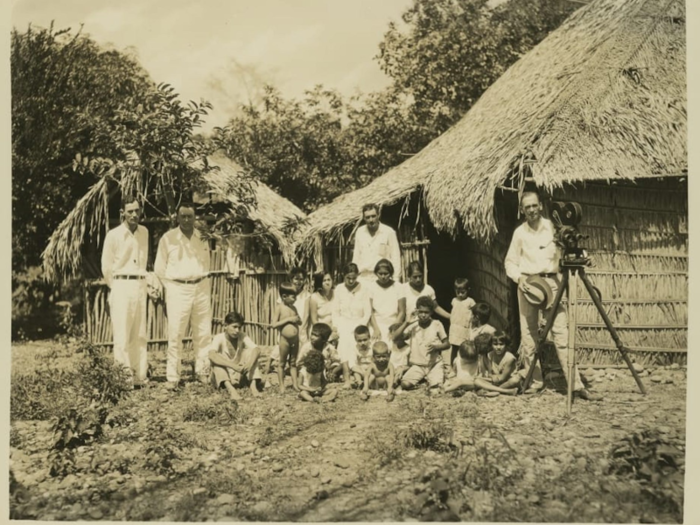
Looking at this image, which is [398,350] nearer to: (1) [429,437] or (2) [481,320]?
(2) [481,320]

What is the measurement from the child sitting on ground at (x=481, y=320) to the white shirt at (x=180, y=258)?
2.41 metres

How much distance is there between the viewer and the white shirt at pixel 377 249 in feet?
22.4

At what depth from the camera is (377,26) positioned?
634 centimetres

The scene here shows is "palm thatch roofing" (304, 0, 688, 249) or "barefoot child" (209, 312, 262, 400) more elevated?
"palm thatch roofing" (304, 0, 688, 249)

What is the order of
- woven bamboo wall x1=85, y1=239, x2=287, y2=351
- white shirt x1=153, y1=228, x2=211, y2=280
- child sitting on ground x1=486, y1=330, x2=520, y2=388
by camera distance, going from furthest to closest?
woven bamboo wall x1=85, y1=239, x2=287, y2=351 → white shirt x1=153, y1=228, x2=211, y2=280 → child sitting on ground x1=486, y1=330, x2=520, y2=388

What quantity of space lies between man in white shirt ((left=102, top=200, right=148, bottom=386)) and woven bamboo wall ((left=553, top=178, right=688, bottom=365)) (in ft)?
12.3

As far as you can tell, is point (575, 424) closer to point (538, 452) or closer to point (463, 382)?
point (538, 452)

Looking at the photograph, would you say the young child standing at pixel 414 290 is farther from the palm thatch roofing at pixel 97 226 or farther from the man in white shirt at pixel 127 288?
the man in white shirt at pixel 127 288

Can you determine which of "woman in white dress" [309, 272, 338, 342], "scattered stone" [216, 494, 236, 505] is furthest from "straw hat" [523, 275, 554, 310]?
"scattered stone" [216, 494, 236, 505]

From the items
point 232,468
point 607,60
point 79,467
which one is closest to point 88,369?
point 79,467

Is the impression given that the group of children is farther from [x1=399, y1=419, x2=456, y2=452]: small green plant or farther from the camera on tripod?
the camera on tripod

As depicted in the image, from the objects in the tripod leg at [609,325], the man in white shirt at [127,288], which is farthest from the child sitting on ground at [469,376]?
the man in white shirt at [127,288]

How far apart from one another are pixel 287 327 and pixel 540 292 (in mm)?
2140

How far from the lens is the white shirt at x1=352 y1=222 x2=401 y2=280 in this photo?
6.83 meters
